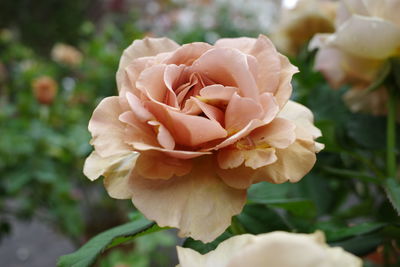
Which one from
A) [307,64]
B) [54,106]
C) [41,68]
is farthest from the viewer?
[41,68]

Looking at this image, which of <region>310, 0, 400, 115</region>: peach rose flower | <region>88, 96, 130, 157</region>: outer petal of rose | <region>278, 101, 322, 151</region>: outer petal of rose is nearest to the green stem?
<region>310, 0, 400, 115</region>: peach rose flower

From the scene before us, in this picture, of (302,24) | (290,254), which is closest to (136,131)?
(290,254)

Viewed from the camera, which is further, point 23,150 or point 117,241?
point 23,150

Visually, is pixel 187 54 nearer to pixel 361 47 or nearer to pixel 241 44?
pixel 241 44

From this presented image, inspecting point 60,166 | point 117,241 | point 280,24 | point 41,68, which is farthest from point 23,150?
point 117,241

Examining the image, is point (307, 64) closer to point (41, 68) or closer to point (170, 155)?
point (170, 155)

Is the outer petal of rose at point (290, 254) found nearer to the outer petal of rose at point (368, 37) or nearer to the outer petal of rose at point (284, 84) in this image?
the outer petal of rose at point (284, 84)
